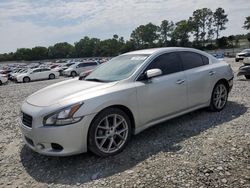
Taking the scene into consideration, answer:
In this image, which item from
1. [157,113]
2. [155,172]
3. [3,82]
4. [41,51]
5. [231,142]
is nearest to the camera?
[155,172]

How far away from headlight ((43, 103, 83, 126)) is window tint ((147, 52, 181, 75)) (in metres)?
1.67

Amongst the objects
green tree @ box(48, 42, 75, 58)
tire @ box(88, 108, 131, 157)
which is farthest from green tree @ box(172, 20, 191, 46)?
tire @ box(88, 108, 131, 157)

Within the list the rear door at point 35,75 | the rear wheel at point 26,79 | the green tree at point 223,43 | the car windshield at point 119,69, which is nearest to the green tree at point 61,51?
the green tree at point 223,43

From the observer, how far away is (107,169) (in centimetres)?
389

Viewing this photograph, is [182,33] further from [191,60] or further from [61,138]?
[61,138]

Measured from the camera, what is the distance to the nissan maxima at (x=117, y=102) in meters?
3.89

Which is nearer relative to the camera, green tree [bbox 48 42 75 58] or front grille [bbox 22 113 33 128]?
front grille [bbox 22 113 33 128]

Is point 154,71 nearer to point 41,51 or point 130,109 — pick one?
point 130,109

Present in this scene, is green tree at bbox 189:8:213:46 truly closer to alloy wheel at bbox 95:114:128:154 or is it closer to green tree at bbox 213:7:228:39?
green tree at bbox 213:7:228:39

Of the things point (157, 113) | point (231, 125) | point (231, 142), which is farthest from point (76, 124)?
point (231, 125)

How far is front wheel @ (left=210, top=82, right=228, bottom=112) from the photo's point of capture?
613 centimetres

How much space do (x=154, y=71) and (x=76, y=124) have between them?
1.60 m

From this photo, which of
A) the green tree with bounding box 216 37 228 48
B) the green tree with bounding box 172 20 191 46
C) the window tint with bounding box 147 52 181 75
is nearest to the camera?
the window tint with bounding box 147 52 181 75

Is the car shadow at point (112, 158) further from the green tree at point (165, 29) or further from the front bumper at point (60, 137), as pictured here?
the green tree at point (165, 29)
